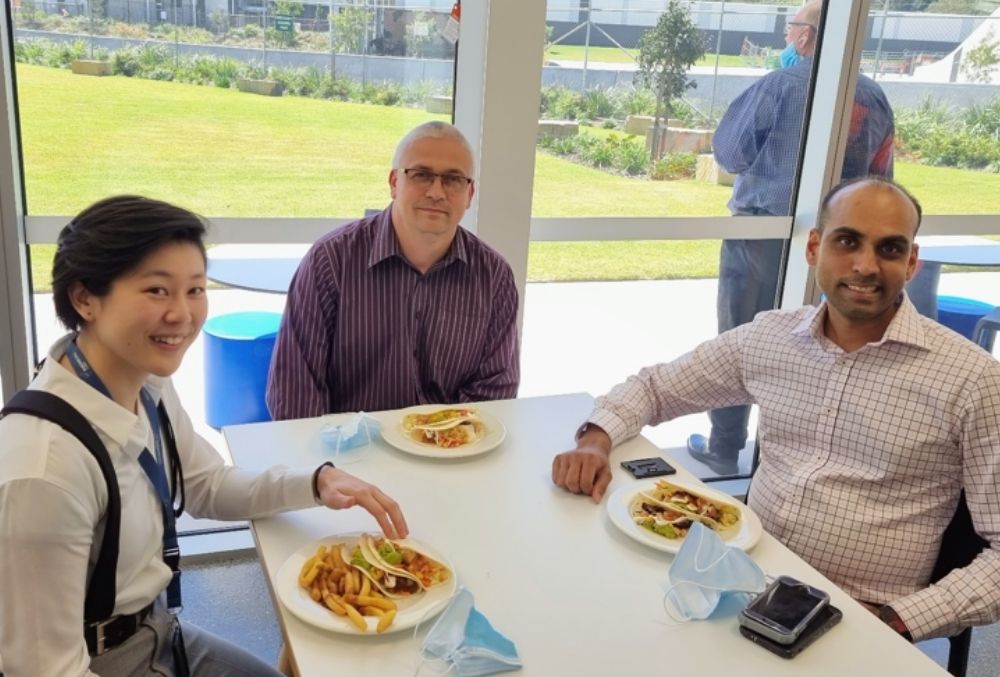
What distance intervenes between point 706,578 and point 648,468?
1.53ft

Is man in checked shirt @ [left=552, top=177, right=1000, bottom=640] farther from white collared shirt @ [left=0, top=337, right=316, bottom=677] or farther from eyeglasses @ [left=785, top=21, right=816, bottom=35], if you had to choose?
eyeglasses @ [left=785, top=21, right=816, bottom=35]

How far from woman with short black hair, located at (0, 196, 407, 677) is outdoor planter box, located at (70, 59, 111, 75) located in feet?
4.52

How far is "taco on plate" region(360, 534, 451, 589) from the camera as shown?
4.26 feet

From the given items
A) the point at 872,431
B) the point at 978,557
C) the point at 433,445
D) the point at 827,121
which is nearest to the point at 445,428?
the point at 433,445

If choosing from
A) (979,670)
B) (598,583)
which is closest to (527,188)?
(598,583)

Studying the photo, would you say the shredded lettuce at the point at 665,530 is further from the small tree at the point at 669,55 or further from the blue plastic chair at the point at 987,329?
the blue plastic chair at the point at 987,329

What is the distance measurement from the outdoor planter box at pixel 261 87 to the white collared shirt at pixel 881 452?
58.6 inches

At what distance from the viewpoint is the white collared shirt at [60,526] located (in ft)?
3.60

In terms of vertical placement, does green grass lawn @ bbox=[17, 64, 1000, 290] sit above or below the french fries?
above

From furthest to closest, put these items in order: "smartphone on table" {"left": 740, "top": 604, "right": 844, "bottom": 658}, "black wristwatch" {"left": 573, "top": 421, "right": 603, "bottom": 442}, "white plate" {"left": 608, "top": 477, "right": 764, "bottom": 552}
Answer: "black wristwatch" {"left": 573, "top": 421, "right": 603, "bottom": 442}, "white plate" {"left": 608, "top": 477, "right": 764, "bottom": 552}, "smartphone on table" {"left": 740, "top": 604, "right": 844, "bottom": 658}

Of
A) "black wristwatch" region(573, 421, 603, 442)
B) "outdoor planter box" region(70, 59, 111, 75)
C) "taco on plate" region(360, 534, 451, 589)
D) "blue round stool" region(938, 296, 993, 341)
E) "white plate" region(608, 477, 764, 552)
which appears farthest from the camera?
"blue round stool" region(938, 296, 993, 341)

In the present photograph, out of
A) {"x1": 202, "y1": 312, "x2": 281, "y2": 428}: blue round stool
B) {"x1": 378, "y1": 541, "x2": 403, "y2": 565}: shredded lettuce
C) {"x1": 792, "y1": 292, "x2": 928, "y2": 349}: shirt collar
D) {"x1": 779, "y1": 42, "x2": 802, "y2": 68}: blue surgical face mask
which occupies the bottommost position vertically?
{"x1": 202, "y1": 312, "x2": 281, "y2": 428}: blue round stool

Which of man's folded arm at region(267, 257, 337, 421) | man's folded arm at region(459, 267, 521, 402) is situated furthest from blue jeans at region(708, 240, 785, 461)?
man's folded arm at region(267, 257, 337, 421)

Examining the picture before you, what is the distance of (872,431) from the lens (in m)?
1.75
